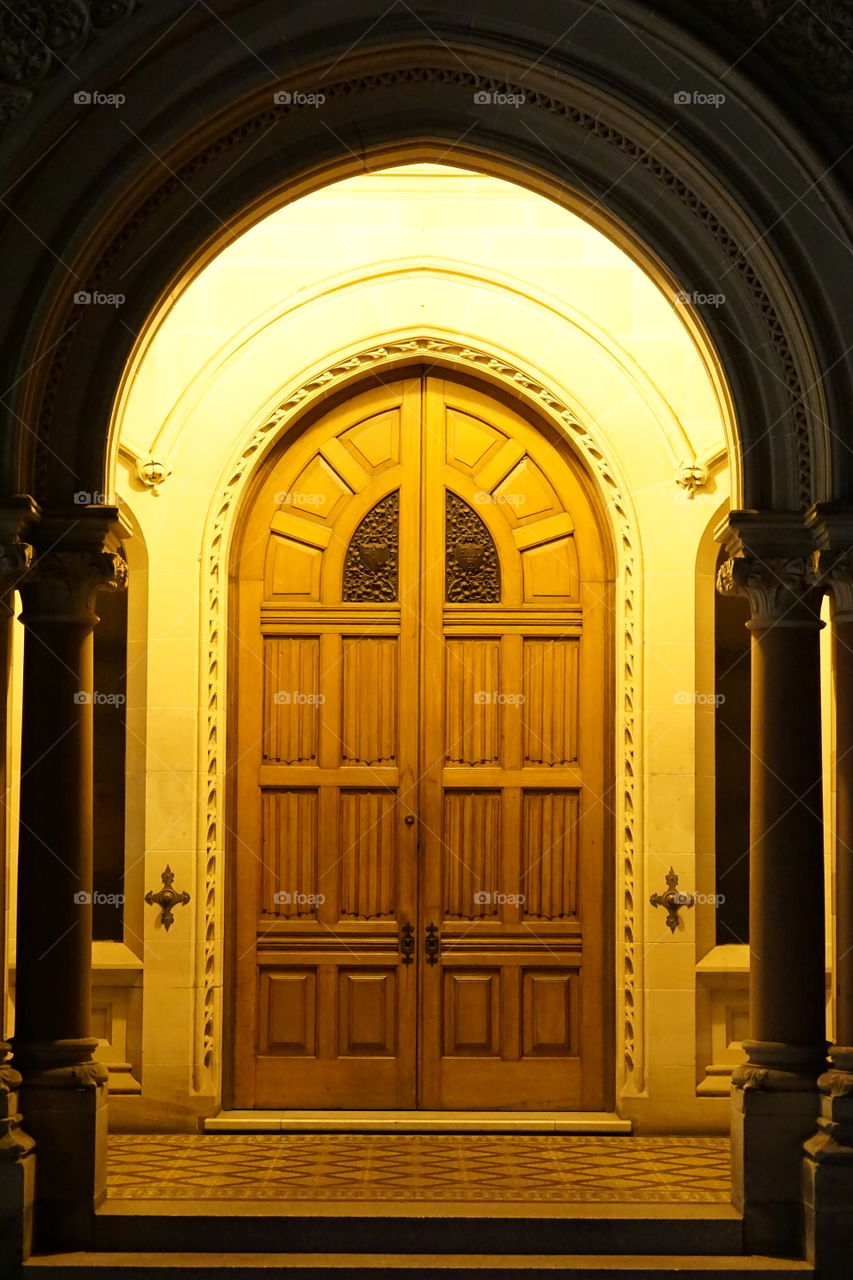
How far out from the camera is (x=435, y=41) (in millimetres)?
6098

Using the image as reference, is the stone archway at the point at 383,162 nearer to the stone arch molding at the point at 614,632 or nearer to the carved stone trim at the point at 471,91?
the carved stone trim at the point at 471,91

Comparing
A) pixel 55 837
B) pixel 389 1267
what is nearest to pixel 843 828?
pixel 389 1267

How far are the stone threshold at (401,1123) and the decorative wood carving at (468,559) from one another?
2229 millimetres

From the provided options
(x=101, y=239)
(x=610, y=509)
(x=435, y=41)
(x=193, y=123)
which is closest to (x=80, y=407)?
(x=101, y=239)

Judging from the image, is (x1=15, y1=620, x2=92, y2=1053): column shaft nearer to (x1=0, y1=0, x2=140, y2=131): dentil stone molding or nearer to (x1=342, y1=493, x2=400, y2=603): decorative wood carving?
(x1=0, y1=0, x2=140, y2=131): dentil stone molding

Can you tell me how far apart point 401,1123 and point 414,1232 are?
1640 mm

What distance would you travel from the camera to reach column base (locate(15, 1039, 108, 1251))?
5832 mm

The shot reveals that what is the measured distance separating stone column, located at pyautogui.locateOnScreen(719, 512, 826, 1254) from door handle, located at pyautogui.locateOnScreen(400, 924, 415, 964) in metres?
2.04

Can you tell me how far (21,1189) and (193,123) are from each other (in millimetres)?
3543

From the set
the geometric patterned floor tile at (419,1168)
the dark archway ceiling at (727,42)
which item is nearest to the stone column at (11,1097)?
the geometric patterned floor tile at (419,1168)

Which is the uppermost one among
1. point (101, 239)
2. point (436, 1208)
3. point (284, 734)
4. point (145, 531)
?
point (101, 239)

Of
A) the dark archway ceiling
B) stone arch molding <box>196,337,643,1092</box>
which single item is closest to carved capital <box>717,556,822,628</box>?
the dark archway ceiling

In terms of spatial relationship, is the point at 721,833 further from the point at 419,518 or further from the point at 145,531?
the point at 145,531

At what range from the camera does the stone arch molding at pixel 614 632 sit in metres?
7.55
